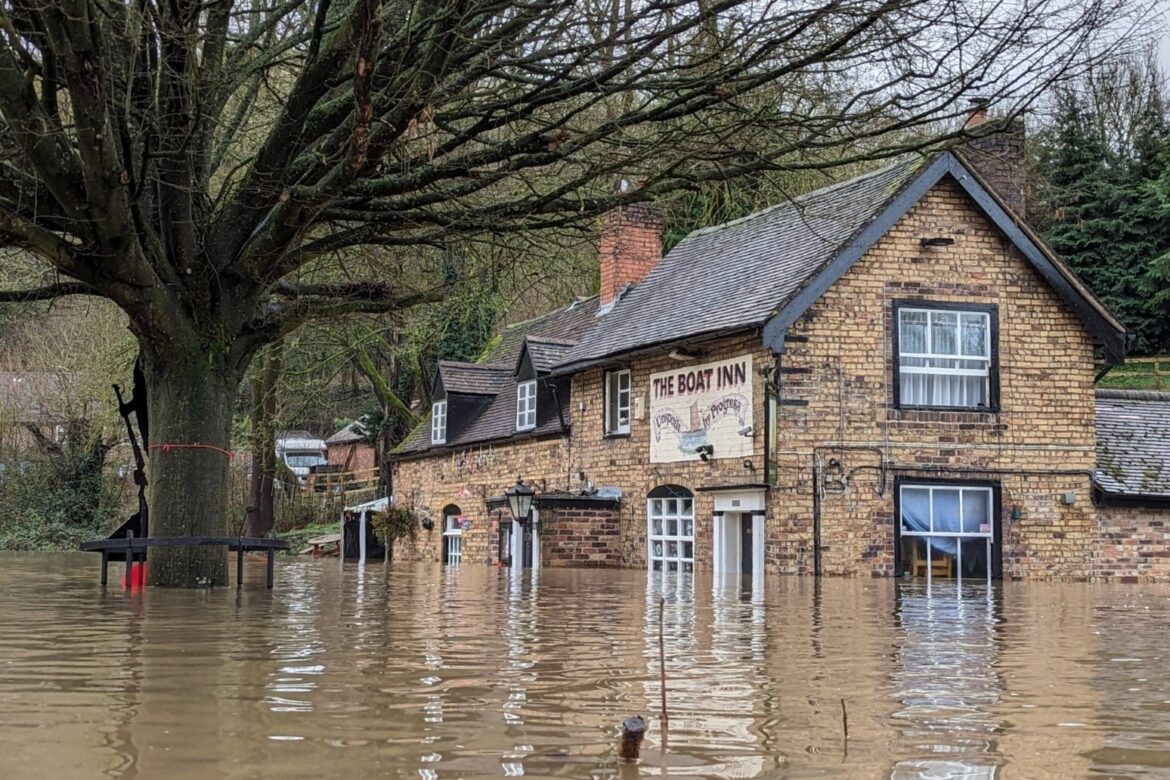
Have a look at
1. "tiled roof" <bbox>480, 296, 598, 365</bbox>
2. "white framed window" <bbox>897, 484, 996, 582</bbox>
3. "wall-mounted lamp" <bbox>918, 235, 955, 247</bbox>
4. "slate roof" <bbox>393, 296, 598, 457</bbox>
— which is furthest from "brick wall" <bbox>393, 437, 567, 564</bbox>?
"wall-mounted lamp" <bbox>918, 235, 955, 247</bbox>

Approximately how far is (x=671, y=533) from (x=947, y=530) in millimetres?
4864

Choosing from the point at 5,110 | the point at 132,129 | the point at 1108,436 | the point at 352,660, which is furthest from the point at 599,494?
the point at 352,660

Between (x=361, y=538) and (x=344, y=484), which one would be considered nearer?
(x=361, y=538)

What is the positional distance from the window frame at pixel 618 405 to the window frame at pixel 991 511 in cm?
556

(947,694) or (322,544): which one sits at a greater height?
(947,694)

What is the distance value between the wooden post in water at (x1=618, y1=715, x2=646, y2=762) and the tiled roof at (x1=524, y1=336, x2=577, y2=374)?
79.1ft

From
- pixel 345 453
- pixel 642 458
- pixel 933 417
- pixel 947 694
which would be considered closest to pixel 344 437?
pixel 345 453

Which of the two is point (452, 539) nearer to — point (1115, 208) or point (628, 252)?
point (628, 252)

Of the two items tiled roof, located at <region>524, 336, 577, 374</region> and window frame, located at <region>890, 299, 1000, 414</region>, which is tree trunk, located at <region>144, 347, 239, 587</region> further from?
tiled roof, located at <region>524, 336, 577, 374</region>

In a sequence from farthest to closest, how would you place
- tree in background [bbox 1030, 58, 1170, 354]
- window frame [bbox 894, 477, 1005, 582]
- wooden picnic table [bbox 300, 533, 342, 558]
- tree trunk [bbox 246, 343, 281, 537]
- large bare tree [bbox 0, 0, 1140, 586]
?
tree in background [bbox 1030, 58, 1170, 354], wooden picnic table [bbox 300, 533, 342, 558], tree trunk [bbox 246, 343, 281, 537], window frame [bbox 894, 477, 1005, 582], large bare tree [bbox 0, 0, 1140, 586]

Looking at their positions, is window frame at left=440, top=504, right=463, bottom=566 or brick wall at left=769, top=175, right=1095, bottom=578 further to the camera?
window frame at left=440, top=504, right=463, bottom=566

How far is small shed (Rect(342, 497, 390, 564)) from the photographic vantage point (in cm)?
3519

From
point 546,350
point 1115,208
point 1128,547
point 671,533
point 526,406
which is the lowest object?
point 1128,547

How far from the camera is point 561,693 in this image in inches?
204
